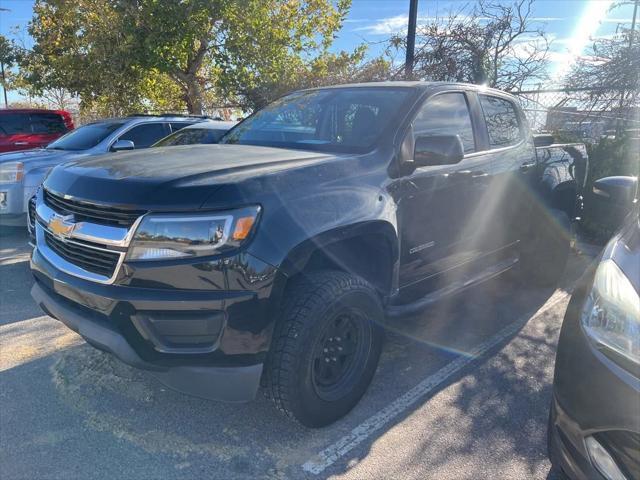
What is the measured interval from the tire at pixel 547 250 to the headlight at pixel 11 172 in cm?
605

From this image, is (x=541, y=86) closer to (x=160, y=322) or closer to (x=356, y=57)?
(x=356, y=57)

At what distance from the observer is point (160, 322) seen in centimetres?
235

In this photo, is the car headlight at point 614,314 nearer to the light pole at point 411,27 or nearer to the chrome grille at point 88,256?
the chrome grille at point 88,256

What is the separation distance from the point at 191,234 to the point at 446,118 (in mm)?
2269

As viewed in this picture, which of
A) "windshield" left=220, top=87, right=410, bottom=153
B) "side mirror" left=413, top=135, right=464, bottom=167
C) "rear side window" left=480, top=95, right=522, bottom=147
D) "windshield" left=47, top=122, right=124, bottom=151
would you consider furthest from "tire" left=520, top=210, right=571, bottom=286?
"windshield" left=47, top=122, right=124, bottom=151

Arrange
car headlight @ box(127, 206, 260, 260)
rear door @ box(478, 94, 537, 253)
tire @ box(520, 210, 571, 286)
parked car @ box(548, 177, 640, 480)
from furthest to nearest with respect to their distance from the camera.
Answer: tire @ box(520, 210, 571, 286), rear door @ box(478, 94, 537, 253), car headlight @ box(127, 206, 260, 260), parked car @ box(548, 177, 640, 480)

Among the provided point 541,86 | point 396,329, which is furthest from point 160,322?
point 541,86

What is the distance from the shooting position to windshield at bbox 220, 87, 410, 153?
10.9ft

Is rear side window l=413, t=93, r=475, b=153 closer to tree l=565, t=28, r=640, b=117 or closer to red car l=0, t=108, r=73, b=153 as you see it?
tree l=565, t=28, r=640, b=117

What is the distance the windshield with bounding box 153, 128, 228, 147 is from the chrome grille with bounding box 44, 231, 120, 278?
4282 millimetres

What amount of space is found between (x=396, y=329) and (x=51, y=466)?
2.66m

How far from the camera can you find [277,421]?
2967 mm

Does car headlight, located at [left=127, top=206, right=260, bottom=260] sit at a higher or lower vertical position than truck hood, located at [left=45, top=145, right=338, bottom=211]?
lower

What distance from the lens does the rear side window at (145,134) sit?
770 centimetres
